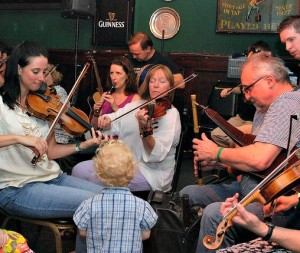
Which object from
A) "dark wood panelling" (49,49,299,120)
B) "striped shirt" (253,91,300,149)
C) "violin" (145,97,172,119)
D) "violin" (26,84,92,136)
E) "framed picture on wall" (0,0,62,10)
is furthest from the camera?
"framed picture on wall" (0,0,62,10)

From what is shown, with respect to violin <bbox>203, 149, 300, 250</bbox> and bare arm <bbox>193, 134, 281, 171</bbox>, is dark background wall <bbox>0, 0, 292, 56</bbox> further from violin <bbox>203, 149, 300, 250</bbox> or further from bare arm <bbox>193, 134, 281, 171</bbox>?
violin <bbox>203, 149, 300, 250</bbox>

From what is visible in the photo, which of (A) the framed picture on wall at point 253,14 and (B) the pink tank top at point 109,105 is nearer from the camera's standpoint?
Result: (B) the pink tank top at point 109,105

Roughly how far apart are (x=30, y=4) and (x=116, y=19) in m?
1.28

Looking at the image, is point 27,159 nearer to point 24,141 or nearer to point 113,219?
point 24,141

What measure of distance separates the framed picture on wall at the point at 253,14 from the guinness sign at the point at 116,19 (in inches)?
44.3

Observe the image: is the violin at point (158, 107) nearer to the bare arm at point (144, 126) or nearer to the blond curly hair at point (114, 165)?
the bare arm at point (144, 126)

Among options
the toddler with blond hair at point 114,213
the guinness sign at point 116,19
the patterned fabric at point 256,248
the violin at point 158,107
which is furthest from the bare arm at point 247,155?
Result: the guinness sign at point 116,19

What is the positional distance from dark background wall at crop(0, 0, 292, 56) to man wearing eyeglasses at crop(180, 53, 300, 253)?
3515 mm

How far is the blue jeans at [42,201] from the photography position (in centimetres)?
219

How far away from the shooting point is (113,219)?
1.99m

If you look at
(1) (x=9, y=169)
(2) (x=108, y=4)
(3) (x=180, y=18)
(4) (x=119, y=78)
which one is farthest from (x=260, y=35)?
(1) (x=9, y=169)

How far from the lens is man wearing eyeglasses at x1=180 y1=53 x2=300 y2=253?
78.7 inches

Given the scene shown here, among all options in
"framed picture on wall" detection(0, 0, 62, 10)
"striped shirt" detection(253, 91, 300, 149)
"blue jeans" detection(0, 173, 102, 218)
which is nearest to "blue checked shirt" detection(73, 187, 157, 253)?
"blue jeans" detection(0, 173, 102, 218)

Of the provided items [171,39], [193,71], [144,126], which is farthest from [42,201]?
[171,39]
